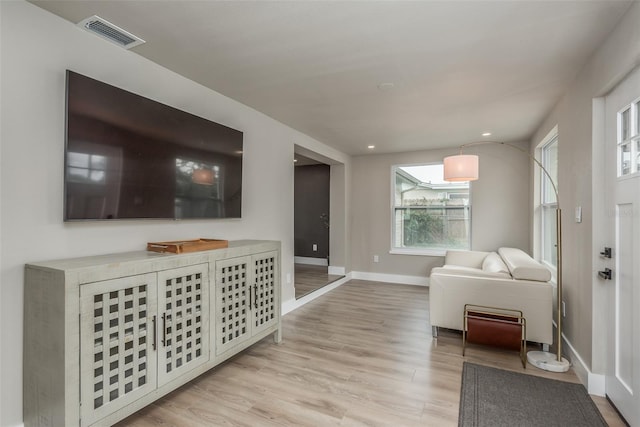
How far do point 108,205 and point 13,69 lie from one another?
0.83 m

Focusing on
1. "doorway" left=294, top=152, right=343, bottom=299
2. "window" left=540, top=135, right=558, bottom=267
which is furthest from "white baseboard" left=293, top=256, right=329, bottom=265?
"window" left=540, top=135, right=558, bottom=267

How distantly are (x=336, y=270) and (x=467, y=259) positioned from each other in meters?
2.28

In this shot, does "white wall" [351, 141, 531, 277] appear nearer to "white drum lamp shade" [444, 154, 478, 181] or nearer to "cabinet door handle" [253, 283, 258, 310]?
"white drum lamp shade" [444, 154, 478, 181]

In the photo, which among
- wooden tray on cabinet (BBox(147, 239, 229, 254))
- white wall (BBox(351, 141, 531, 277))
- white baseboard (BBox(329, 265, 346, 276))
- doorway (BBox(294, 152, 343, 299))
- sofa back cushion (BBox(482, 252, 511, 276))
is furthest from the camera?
doorway (BBox(294, 152, 343, 299))

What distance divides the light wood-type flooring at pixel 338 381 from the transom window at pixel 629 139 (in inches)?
60.4

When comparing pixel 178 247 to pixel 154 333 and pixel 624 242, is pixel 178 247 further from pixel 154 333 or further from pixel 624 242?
pixel 624 242

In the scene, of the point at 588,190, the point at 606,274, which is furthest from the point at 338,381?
the point at 588,190

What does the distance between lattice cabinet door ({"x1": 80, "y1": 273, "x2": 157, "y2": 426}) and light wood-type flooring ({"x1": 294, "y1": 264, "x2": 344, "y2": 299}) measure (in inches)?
99.6

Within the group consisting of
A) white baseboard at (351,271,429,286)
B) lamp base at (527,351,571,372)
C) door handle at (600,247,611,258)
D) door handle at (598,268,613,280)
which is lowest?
lamp base at (527,351,571,372)

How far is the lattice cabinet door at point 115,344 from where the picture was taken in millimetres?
1591

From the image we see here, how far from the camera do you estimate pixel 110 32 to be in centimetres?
197

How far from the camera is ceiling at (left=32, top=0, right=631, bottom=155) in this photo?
1748 mm

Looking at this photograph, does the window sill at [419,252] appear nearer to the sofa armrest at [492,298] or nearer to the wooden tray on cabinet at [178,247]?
the sofa armrest at [492,298]

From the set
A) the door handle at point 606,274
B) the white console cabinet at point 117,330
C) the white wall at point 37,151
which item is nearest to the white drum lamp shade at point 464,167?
the door handle at point 606,274
